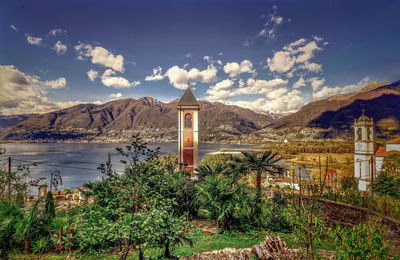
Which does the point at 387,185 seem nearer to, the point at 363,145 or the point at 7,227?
the point at 363,145

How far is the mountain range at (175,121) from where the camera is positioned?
46447 millimetres

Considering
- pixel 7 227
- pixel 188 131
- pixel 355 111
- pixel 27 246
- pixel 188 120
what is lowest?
pixel 27 246

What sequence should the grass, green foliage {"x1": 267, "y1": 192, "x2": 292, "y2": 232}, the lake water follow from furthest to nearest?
the lake water
green foliage {"x1": 267, "y1": 192, "x2": 292, "y2": 232}
the grass

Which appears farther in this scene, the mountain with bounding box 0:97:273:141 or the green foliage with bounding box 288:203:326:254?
the mountain with bounding box 0:97:273:141

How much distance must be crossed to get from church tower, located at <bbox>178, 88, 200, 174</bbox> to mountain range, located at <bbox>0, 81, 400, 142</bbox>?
28183mm

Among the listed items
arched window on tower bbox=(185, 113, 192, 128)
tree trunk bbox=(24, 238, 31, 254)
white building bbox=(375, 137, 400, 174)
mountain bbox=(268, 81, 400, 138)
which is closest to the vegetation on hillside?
tree trunk bbox=(24, 238, 31, 254)

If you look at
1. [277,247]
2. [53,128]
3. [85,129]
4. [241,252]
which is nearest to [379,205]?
[277,247]

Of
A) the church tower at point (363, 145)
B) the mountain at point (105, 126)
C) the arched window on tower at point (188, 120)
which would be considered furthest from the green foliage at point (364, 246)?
the mountain at point (105, 126)

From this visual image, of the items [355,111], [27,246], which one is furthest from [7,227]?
[355,111]

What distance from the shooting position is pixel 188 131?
80.6 ft

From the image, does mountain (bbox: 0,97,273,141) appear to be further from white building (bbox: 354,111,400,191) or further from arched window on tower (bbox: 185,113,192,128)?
white building (bbox: 354,111,400,191)

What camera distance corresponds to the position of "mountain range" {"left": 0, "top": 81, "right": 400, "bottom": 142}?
4645 cm

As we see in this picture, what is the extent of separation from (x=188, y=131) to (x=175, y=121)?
98.2 metres

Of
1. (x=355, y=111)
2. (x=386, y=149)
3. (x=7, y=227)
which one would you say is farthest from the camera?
(x=355, y=111)
